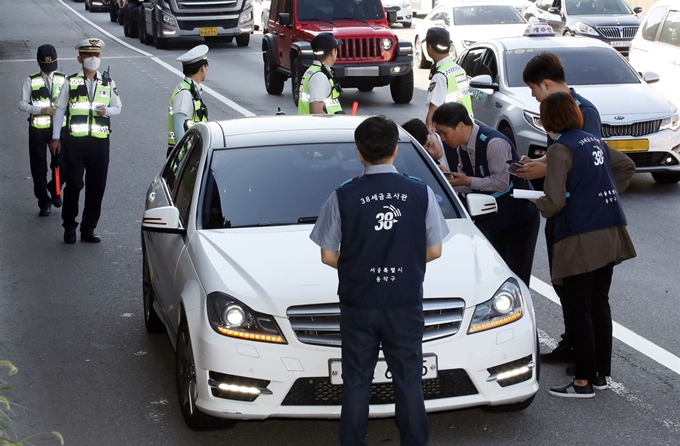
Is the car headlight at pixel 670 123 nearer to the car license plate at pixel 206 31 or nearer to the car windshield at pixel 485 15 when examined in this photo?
the car windshield at pixel 485 15

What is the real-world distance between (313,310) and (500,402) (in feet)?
3.30

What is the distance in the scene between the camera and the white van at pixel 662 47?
53.1 feet

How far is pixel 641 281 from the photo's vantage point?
916cm

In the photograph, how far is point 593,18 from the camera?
28047mm

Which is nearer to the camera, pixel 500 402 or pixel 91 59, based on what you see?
pixel 500 402

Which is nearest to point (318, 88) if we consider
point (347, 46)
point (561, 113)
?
point (561, 113)

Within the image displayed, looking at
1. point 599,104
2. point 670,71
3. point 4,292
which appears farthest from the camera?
point 670,71

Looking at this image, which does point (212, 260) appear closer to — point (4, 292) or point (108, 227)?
point (4, 292)

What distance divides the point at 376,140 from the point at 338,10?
16.6 m

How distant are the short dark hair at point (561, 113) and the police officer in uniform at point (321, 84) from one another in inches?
160

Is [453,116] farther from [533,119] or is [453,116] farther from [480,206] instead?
[533,119]

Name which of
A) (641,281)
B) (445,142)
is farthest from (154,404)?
(641,281)

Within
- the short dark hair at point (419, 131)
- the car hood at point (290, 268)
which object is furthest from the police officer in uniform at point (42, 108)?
the car hood at point (290, 268)

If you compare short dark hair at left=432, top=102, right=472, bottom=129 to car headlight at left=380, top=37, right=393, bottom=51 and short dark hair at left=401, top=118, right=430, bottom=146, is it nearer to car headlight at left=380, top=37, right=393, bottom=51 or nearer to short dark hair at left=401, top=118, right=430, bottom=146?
short dark hair at left=401, top=118, right=430, bottom=146
